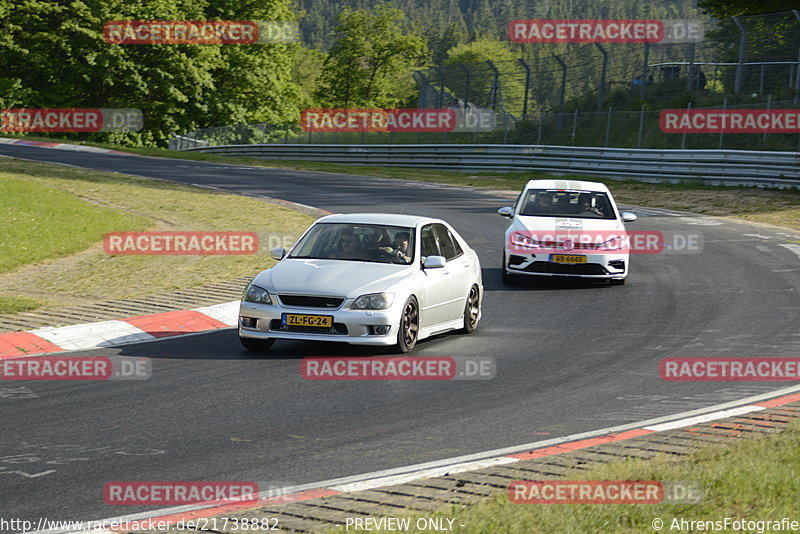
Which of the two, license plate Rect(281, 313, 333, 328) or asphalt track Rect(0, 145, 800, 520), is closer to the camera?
asphalt track Rect(0, 145, 800, 520)

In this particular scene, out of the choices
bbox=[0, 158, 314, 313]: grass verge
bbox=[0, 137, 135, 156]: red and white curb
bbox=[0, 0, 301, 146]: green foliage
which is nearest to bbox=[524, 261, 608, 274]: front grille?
bbox=[0, 158, 314, 313]: grass verge

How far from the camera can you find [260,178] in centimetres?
3512

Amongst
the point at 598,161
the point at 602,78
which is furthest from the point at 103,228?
the point at 602,78

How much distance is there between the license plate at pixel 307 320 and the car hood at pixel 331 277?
24 centimetres

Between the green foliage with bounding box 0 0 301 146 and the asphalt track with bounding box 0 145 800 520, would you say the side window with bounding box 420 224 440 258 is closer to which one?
the asphalt track with bounding box 0 145 800 520

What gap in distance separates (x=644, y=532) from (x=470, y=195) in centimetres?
2631

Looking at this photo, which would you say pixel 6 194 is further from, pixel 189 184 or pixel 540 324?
pixel 540 324

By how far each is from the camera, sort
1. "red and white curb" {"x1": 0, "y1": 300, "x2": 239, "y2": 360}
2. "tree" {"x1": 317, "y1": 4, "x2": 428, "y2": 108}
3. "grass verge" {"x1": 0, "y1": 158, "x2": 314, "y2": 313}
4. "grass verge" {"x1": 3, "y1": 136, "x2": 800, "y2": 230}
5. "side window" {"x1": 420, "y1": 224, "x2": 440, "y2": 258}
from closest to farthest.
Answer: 1. "red and white curb" {"x1": 0, "y1": 300, "x2": 239, "y2": 360}
2. "side window" {"x1": 420, "y1": 224, "x2": 440, "y2": 258}
3. "grass verge" {"x1": 0, "y1": 158, "x2": 314, "y2": 313}
4. "grass verge" {"x1": 3, "y1": 136, "x2": 800, "y2": 230}
5. "tree" {"x1": 317, "y1": 4, "x2": 428, "y2": 108}

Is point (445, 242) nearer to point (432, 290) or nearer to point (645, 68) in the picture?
point (432, 290)

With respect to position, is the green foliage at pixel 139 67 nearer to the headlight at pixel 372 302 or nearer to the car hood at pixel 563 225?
the car hood at pixel 563 225

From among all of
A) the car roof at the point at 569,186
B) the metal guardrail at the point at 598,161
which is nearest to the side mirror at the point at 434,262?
the car roof at the point at 569,186

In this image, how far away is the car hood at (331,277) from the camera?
34.6 ft

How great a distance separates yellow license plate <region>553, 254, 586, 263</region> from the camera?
16016 mm

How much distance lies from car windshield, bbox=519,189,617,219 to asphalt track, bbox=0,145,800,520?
165 cm
